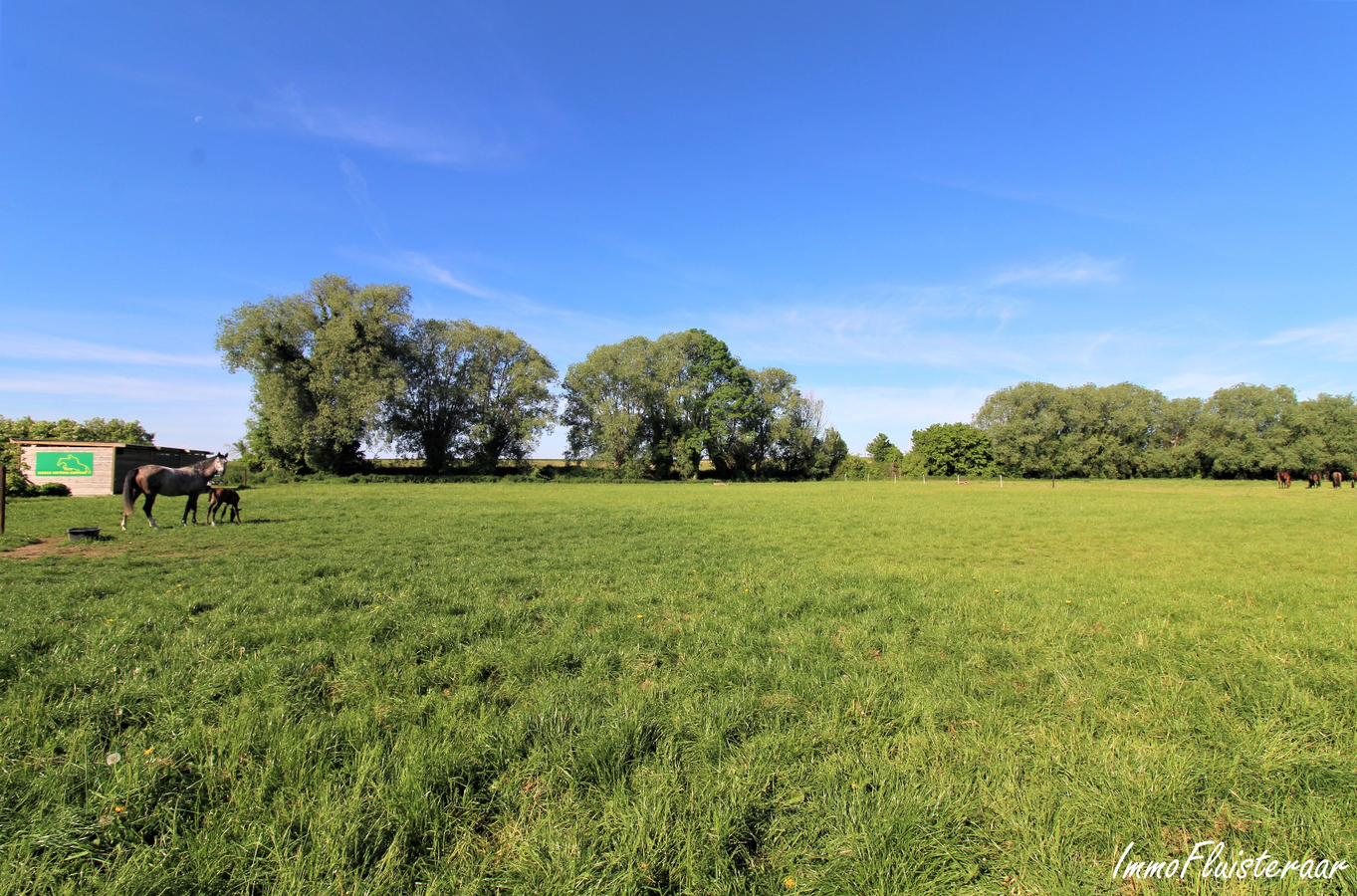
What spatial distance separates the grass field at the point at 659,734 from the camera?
2.65m

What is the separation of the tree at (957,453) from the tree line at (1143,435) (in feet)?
0.48

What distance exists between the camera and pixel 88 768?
126 inches

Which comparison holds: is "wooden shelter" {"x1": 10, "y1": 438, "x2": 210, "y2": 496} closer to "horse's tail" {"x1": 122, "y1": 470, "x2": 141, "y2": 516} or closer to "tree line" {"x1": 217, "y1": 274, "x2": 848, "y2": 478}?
"tree line" {"x1": 217, "y1": 274, "x2": 848, "y2": 478}

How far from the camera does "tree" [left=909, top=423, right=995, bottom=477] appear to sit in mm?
77938

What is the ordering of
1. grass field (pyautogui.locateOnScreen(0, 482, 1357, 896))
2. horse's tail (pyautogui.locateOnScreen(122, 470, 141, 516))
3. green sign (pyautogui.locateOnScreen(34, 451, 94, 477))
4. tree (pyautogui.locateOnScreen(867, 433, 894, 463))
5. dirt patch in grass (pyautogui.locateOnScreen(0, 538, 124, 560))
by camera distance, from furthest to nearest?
tree (pyautogui.locateOnScreen(867, 433, 894, 463)), green sign (pyautogui.locateOnScreen(34, 451, 94, 477)), horse's tail (pyautogui.locateOnScreen(122, 470, 141, 516)), dirt patch in grass (pyautogui.locateOnScreen(0, 538, 124, 560)), grass field (pyautogui.locateOnScreen(0, 482, 1357, 896))

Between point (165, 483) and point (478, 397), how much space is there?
4010cm

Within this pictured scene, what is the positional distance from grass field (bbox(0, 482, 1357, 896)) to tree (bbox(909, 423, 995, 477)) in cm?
7604

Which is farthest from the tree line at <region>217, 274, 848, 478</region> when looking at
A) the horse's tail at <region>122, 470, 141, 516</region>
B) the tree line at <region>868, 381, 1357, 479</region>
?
the horse's tail at <region>122, 470, 141, 516</region>

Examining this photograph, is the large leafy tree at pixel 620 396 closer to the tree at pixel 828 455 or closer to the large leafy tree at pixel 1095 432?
the tree at pixel 828 455

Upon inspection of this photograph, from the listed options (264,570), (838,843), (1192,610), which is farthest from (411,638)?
A: (1192,610)

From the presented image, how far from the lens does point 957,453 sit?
261 ft

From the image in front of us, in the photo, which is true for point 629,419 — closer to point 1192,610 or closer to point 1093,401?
point 1192,610

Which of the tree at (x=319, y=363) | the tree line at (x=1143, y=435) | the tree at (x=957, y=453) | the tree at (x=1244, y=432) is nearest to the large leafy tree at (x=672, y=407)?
the tree at (x=319, y=363)

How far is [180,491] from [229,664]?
15764 mm
